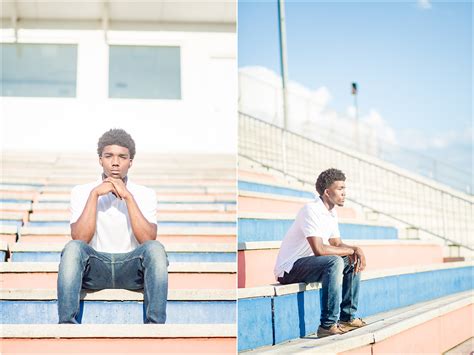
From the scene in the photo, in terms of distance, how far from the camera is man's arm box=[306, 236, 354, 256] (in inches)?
94.9

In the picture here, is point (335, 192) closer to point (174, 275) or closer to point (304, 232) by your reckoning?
point (304, 232)

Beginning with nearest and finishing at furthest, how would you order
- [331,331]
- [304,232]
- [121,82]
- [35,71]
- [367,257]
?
[331,331]
[304,232]
[367,257]
[35,71]
[121,82]

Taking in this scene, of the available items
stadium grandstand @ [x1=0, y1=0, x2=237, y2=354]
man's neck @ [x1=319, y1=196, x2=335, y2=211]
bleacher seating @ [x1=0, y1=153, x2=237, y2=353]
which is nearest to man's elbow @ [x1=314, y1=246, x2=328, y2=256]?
man's neck @ [x1=319, y1=196, x2=335, y2=211]

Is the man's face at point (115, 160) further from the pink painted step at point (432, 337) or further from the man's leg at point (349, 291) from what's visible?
the pink painted step at point (432, 337)

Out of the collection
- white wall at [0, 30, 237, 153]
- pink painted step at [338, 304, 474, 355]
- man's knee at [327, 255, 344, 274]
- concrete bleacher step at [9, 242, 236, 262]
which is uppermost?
white wall at [0, 30, 237, 153]

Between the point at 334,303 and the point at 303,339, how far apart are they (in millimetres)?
181

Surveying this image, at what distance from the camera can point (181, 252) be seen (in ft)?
9.76

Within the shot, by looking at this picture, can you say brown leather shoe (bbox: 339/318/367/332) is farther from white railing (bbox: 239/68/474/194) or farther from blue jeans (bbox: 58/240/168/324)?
white railing (bbox: 239/68/474/194)

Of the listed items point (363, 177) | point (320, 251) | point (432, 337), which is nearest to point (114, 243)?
point (320, 251)

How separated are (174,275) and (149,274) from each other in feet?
1.69

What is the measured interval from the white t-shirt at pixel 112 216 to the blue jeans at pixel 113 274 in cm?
9

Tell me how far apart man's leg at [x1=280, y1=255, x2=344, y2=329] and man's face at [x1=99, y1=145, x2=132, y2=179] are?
828 millimetres

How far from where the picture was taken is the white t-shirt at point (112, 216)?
2338 millimetres

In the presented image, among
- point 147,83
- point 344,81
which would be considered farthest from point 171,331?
point 147,83
